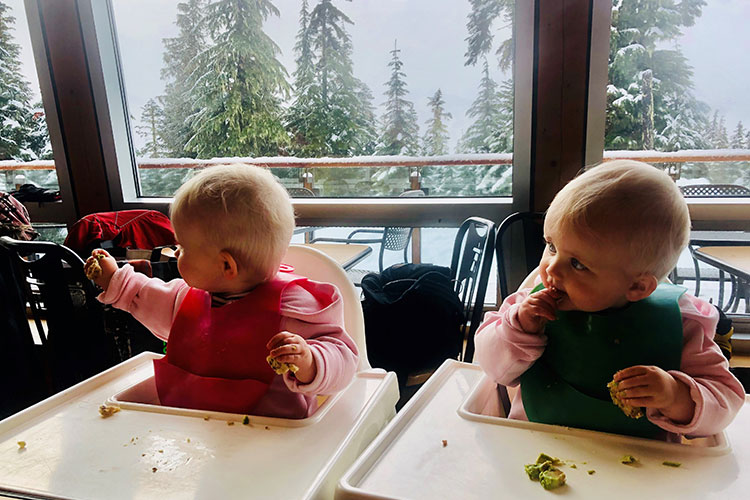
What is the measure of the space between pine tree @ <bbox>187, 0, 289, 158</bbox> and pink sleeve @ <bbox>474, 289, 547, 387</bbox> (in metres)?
1.93

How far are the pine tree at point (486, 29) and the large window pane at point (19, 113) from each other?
2.19 m

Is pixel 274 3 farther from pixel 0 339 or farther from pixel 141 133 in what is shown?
pixel 0 339

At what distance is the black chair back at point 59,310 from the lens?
1.44 metres

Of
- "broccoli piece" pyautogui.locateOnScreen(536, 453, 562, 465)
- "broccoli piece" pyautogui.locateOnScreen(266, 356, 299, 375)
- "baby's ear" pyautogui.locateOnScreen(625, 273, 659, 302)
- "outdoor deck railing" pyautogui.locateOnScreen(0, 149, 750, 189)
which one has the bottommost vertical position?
"broccoli piece" pyautogui.locateOnScreen(536, 453, 562, 465)

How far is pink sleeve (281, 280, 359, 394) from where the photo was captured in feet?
2.81

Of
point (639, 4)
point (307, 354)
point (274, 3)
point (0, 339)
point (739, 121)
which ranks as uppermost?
point (274, 3)

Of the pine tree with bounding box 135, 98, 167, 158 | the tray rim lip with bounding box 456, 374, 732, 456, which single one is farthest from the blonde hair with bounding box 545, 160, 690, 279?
the pine tree with bounding box 135, 98, 167, 158

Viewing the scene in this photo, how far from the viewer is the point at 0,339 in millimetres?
1697

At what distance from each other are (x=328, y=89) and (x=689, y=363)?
2.03 meters

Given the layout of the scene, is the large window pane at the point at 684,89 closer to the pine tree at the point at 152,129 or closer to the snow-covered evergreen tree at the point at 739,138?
the snow-covered evergreen tree at the point at 739,138

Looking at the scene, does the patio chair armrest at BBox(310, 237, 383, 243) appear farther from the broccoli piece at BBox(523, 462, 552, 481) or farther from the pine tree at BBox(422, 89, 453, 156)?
the broccoli piece at BBox(523, 462, 552, 481)

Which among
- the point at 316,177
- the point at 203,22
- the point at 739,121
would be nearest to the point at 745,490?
the point at 739,121

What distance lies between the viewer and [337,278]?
3.83 ft

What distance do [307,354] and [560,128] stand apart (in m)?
1.63
